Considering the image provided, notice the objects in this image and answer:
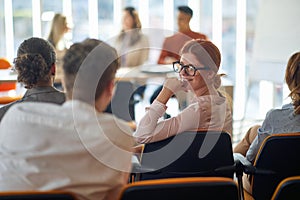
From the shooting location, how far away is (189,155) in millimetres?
2525

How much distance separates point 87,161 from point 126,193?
181mm

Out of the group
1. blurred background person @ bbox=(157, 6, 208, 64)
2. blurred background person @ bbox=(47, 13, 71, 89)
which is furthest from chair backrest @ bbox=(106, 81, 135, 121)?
blurred background person @ bbox=(47, 13, 71, 89)

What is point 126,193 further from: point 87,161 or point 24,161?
point 24,161

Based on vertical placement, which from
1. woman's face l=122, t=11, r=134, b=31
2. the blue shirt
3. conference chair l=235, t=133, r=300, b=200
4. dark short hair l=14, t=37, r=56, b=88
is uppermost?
woman's face l=122, t=11, r=134, b=31

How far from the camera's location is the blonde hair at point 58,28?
5.73 meters

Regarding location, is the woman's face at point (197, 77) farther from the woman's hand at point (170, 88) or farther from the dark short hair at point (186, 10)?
the dark short hair at point (186, 10)

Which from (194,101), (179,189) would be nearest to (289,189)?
(179,189)

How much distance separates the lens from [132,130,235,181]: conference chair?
8.11 feet

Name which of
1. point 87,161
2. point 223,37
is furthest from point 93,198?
point 223,37

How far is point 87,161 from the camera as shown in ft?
5.93

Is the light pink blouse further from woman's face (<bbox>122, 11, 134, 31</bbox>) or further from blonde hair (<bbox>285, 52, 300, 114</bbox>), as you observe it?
woman's face (<bbox>122, 11, 134, 31</bbox>)

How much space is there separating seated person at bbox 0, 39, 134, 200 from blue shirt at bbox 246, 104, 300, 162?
1.19 m

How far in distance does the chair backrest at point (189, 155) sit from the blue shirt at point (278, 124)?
0.32 metres

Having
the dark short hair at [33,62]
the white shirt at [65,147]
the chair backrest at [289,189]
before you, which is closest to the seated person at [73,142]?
the white shirt at [65,147]
